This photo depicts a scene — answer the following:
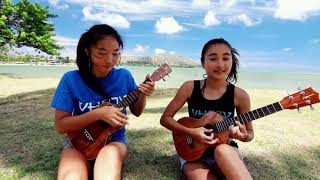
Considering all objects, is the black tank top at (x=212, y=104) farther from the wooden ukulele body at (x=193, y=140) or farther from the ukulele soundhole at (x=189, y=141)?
the ukulele soundhole at (x=189, y=141)

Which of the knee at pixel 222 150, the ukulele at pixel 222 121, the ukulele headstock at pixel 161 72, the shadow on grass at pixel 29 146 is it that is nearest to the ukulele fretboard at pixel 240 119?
the ukulele at pixel 222 121

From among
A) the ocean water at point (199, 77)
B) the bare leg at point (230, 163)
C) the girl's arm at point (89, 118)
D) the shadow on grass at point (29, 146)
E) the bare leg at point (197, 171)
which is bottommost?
the ocean water at point (199, 77)

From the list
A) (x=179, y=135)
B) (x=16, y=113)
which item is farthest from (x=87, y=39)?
(x=16, y=113)

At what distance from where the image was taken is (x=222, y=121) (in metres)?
3.75

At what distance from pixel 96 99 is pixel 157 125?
345 centimetres

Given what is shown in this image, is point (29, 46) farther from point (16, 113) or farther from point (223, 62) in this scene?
point (223, 62)

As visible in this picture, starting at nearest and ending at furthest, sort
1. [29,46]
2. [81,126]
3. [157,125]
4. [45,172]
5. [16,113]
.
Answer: [81,126] → [45,172] → [157,125] → [16,113] → [29,46]

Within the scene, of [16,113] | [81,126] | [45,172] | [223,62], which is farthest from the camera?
[16,113]

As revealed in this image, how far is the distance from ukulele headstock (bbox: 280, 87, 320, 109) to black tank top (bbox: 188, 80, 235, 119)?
0.67 m

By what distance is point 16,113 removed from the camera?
352 inches

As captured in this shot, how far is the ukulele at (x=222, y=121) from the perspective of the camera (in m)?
3.46

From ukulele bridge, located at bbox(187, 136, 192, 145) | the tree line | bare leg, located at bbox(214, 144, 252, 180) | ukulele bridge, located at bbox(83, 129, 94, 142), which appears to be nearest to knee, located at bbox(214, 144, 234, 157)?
bare leg, located at bbox(214, 144, 252, 180)

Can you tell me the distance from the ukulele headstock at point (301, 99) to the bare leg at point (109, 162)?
162 cm

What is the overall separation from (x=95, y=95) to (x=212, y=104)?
1.22m
